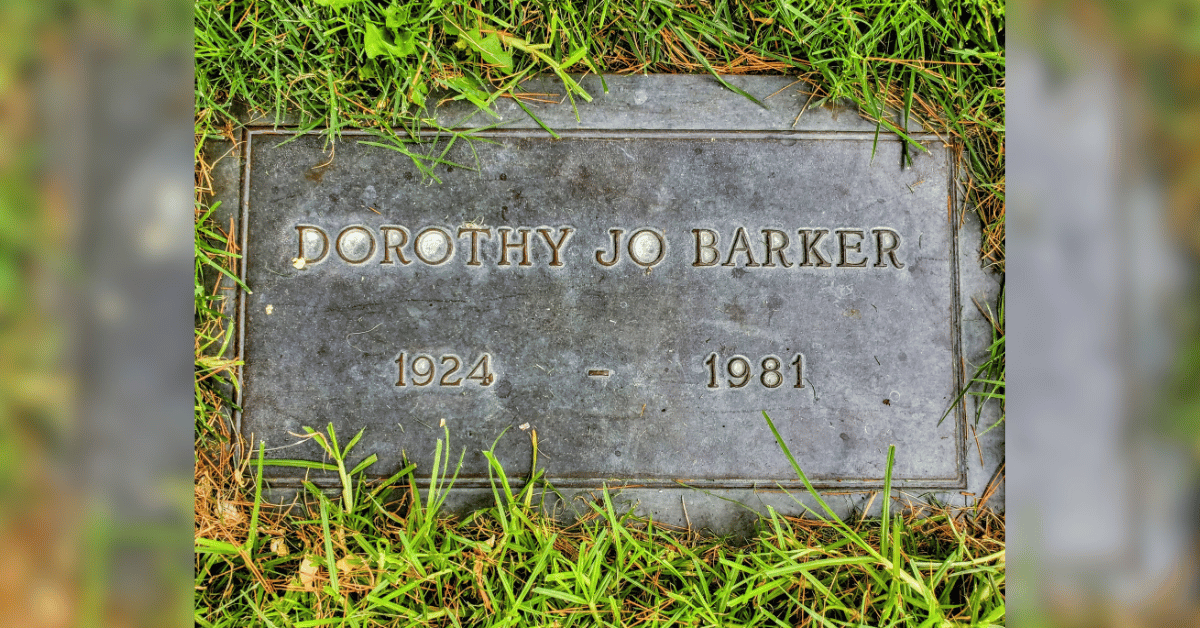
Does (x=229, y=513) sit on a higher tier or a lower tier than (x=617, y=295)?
lower

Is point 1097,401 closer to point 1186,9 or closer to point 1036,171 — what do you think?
point 1036,171

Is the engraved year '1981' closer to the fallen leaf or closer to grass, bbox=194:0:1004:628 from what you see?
grass, bbox=194:0:1004:628

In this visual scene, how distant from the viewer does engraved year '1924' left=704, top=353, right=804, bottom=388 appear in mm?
1746

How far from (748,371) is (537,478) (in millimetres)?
661

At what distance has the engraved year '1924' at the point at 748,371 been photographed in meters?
1.75

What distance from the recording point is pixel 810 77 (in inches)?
71.2

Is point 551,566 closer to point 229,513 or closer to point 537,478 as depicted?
point 537,478

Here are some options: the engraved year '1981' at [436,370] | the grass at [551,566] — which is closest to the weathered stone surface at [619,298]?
the engraved year '1981' at [436,370]

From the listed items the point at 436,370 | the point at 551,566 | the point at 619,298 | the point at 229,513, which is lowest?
the point at 551,566

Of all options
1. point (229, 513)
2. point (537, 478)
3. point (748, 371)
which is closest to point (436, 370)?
point (537, 478)

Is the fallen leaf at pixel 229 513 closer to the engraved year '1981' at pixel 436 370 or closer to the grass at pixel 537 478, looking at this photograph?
the grass at pixel 537 478

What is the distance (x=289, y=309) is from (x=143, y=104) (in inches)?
42.0

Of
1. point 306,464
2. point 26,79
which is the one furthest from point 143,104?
point 306,464

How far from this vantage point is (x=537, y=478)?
1728 millimetres
